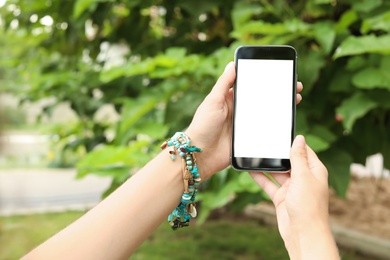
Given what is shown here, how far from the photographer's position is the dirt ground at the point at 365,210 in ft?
11.9

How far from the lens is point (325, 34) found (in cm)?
157

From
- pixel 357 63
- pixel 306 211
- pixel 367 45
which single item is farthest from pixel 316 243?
pixel 357 63

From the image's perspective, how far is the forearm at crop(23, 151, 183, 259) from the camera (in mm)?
988

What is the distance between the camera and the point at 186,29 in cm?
258

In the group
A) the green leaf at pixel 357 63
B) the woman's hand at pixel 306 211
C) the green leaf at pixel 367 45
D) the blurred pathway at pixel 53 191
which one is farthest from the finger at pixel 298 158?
the blurred pathway at pixel 53 191

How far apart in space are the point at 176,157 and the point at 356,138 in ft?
3.67

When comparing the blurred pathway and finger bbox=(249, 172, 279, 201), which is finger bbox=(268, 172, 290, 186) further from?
the blurred pathway

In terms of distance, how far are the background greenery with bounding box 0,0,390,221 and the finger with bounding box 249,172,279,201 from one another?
0.95ft

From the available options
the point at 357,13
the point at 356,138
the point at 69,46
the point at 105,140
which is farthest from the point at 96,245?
the point at 69,46

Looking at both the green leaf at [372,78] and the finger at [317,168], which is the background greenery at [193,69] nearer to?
the green leaf at [372,78]

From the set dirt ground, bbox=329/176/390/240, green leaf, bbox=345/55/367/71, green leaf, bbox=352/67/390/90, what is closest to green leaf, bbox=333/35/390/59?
green leaf, bbox=352/67/390/90

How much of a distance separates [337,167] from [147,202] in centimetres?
94

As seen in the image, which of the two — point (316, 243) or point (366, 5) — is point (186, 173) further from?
point (366, 5)

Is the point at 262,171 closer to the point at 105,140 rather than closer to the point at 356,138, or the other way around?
the point at 356,138
